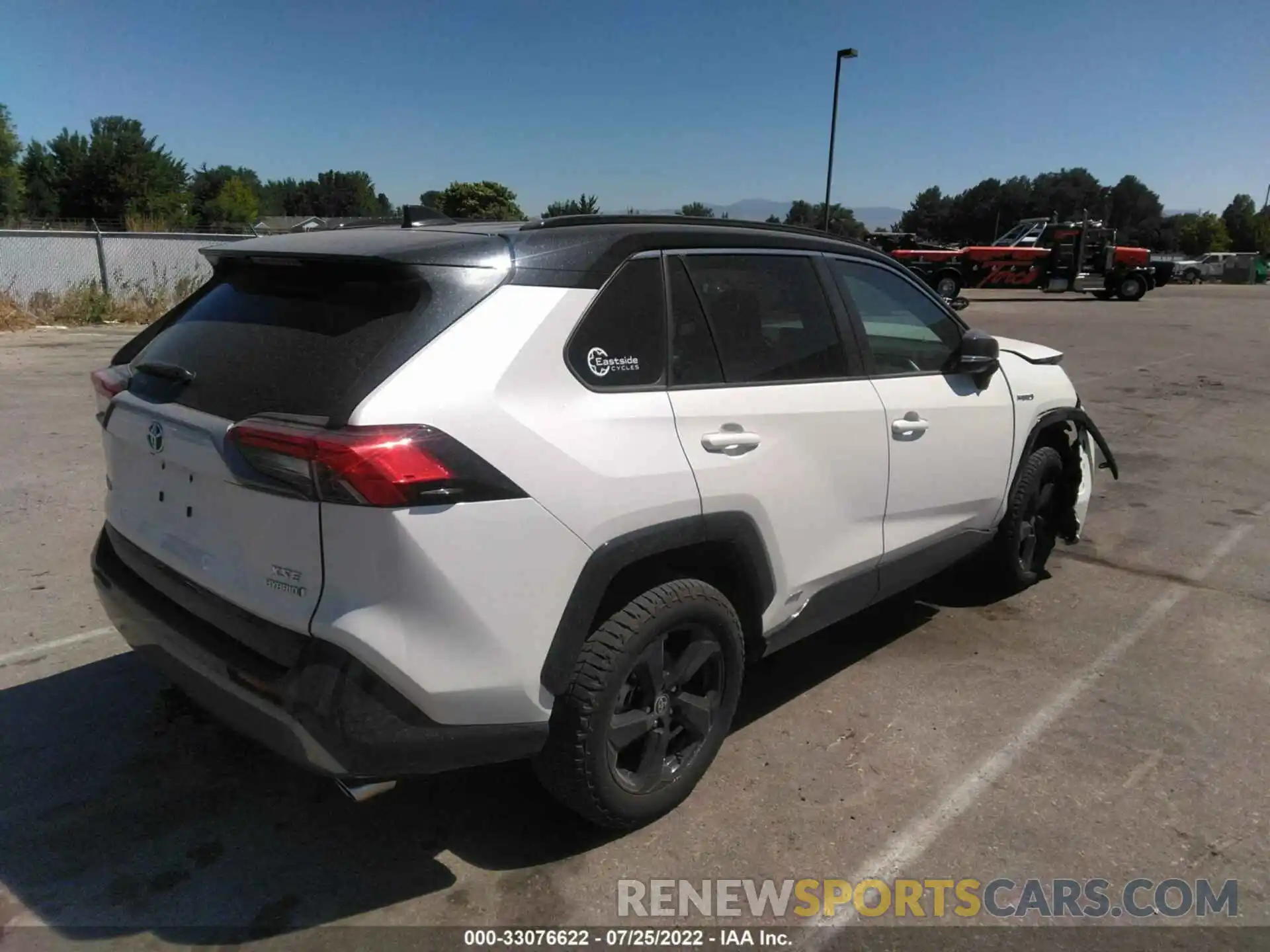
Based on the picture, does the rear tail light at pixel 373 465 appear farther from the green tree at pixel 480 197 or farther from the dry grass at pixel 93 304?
the green tree at pixel 480 197

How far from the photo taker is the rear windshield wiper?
8.45 feet

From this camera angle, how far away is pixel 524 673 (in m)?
Answer: 2.29

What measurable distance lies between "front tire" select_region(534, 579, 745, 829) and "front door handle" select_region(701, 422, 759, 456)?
0.41 m

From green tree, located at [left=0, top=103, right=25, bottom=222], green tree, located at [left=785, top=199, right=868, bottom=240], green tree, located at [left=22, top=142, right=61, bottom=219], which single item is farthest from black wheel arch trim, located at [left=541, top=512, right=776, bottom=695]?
green tree, located at [left=22, top=142, right=61, bottom=219]

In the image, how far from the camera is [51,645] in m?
3.89

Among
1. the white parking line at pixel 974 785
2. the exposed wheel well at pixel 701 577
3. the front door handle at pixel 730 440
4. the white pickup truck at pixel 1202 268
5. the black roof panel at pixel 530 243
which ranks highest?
the white pickup truck at pixel 1202 268

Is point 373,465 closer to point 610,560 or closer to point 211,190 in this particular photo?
point 610,560

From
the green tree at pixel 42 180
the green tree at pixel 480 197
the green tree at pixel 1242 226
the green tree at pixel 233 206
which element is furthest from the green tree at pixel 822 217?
the green tree at pixel 1242 226

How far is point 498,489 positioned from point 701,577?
3.05 feet

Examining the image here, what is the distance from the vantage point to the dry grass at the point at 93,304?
15516 millimetres

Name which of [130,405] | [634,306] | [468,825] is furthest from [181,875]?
[634,306]

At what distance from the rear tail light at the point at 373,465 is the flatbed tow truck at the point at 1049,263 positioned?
28.7 metres

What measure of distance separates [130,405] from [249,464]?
0.81 m

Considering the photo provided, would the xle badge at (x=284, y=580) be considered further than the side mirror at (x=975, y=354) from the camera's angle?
No
